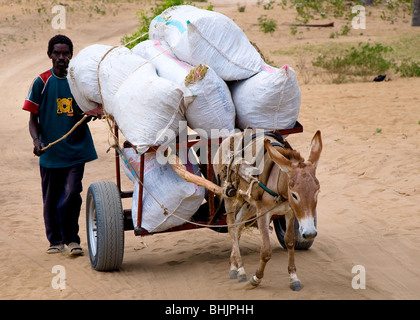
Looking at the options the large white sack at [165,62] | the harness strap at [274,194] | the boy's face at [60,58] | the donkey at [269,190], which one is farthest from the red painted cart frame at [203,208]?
the boy's face at [60,58]

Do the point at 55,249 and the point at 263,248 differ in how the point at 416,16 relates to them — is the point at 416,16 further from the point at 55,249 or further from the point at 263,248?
the point at 263,248

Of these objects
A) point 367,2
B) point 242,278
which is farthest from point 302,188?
point 367,2

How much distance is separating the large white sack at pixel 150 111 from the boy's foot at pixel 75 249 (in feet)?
5.83

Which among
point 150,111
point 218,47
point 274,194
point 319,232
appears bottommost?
point 319,232

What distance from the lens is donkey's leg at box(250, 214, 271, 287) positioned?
17.3ft

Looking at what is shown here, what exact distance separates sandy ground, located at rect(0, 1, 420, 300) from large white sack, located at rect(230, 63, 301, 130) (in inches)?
56.0

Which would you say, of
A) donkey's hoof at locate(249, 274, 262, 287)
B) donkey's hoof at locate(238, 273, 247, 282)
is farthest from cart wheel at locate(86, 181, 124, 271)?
donkey's hoof at locate(249, 274, 262, 287)

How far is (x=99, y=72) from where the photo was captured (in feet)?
19.9

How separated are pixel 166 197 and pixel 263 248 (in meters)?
1.00

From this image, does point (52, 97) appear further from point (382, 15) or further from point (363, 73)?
point (382, 15)

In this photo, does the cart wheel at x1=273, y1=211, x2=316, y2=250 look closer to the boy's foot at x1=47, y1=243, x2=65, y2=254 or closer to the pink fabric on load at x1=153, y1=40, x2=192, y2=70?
the pink fabric on load at x1=153, y1=40, x2=192, y2=70

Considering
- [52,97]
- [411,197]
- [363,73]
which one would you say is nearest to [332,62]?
[363,73]

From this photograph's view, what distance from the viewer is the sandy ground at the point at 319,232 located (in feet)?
18.6

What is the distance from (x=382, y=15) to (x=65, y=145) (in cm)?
2238
